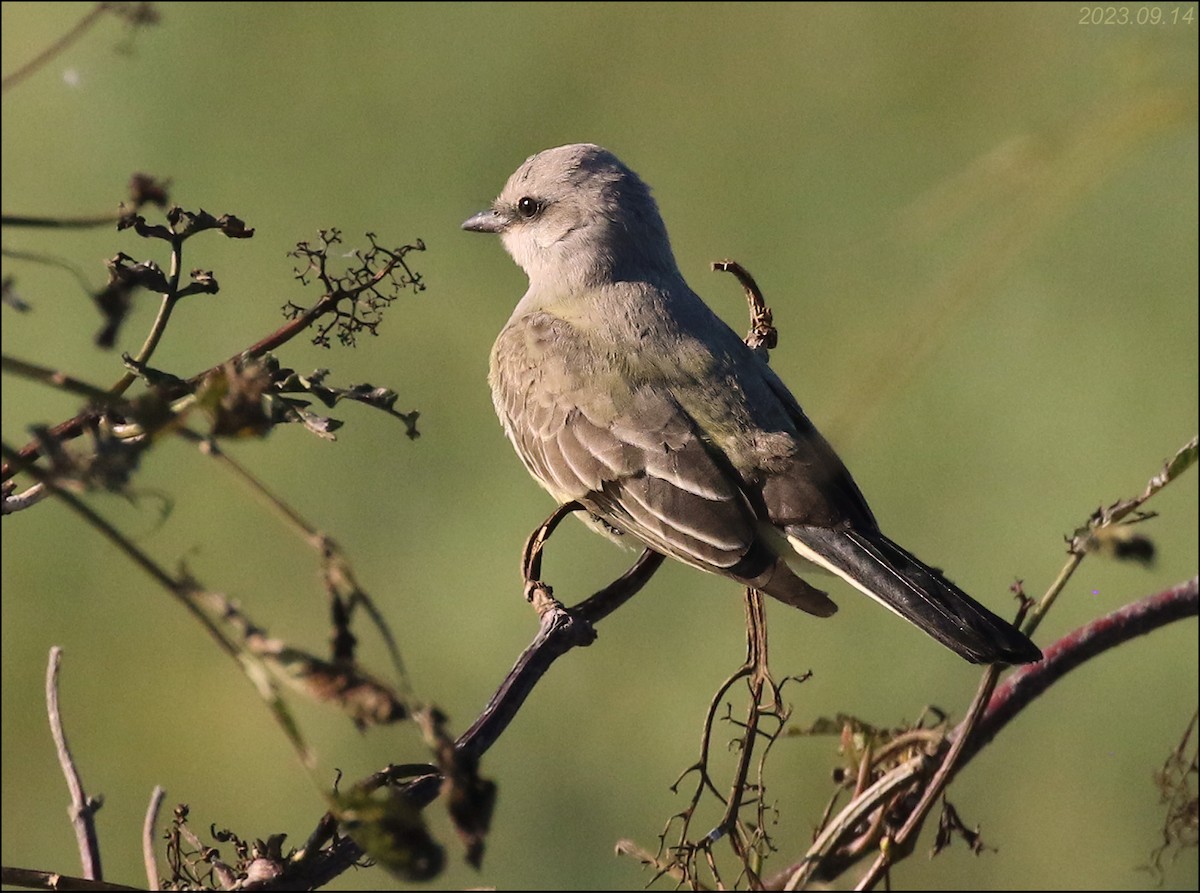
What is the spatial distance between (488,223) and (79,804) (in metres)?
4.03

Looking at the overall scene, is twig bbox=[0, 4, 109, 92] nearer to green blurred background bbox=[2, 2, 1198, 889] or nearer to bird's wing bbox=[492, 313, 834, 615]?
bird's wing bbox=[492, 313, 834, 615]

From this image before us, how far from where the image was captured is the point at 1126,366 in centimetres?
798

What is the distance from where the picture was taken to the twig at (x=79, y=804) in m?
1.54

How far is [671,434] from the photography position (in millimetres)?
4023

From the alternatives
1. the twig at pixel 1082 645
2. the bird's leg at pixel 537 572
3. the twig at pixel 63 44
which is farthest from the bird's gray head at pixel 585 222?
the twig at pixel 63 44

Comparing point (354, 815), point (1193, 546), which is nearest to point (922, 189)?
point (1193, 546)

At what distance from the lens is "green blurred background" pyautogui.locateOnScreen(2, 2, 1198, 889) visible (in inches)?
259

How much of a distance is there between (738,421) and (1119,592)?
3497 mm

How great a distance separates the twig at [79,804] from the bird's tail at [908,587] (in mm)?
1627

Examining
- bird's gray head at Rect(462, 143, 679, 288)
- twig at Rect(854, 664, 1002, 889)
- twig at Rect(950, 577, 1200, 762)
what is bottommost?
twig at Rect(854, 664, 1002, 889)

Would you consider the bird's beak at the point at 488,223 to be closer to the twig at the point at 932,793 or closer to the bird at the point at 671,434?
the bird at the point at 671,434

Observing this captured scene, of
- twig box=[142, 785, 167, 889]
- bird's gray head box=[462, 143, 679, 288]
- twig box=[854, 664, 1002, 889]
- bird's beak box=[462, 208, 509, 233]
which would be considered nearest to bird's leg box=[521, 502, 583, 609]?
twig box=[854, 664, 1002, 889]

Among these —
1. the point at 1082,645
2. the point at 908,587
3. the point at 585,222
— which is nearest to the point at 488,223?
the point at 585,222

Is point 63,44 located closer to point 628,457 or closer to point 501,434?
point 628,457
